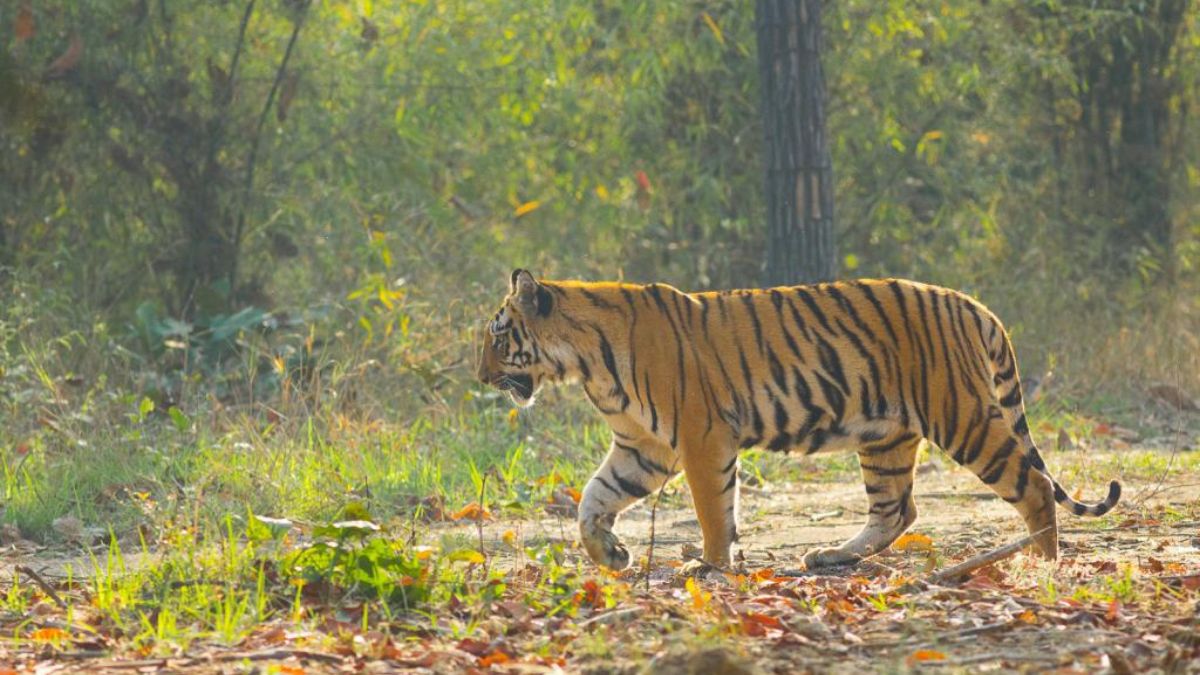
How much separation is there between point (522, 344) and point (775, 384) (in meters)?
0.99

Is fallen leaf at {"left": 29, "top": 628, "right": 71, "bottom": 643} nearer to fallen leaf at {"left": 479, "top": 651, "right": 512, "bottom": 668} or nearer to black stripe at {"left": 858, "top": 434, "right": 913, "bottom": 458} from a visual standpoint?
fallen leaf at {"left": 479, "top": 651, "right": 512, "bottom": 668}

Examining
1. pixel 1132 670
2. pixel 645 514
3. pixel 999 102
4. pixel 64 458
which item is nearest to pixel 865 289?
pixel 645 514

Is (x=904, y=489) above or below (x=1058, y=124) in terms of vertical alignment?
below

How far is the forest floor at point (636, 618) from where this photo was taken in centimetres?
408

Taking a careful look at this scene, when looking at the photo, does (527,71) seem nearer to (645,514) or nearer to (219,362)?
(219,362)

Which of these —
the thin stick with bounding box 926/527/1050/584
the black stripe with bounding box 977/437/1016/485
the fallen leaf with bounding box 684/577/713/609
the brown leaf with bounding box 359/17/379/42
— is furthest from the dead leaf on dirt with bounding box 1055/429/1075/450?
the brown leaf with bounding box 359/17/379/42

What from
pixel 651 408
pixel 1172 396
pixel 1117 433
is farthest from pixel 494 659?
pixel 1172 396

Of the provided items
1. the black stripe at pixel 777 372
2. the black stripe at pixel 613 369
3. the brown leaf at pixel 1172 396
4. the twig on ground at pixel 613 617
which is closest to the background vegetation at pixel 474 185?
the brown leaf at pixel 1172 396

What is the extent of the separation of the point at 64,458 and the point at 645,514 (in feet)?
9.06

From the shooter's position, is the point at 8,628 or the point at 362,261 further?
the point at 362,261

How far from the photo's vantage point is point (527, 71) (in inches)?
500

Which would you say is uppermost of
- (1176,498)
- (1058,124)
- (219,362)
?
(1058,124)

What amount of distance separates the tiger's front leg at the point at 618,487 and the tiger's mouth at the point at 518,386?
0.40 meters

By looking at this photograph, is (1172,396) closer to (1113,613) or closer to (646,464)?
(646,464)
